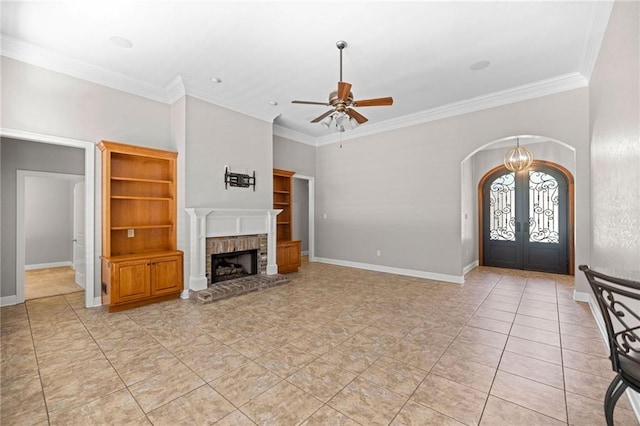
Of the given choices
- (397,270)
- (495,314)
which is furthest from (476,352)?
(397,270)

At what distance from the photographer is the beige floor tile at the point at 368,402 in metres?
1.84

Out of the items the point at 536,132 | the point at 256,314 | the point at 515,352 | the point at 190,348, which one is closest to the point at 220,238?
the point at 256,314

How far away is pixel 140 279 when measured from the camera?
13.0 feet

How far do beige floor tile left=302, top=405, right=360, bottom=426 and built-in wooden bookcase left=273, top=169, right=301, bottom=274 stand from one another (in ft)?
14.1

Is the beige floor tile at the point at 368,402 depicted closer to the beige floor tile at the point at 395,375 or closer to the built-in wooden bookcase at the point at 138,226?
the beige floor tile at the point at 395,375

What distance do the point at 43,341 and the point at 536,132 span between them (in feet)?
23.2

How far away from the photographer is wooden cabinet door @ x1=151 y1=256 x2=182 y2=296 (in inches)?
161

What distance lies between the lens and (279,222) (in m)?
6.62

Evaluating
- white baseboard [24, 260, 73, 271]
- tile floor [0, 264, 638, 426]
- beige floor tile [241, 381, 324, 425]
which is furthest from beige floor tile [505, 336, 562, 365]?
white baseboard [24, 260, 73, 271]

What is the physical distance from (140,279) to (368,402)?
3503 mm


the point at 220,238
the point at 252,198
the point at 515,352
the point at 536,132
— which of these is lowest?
the point at 515,352

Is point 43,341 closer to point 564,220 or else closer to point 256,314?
point 256,314

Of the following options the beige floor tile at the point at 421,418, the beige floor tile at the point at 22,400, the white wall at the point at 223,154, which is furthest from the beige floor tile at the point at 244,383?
the white wall at the point at 223,154

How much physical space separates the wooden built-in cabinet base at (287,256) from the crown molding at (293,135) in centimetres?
262
